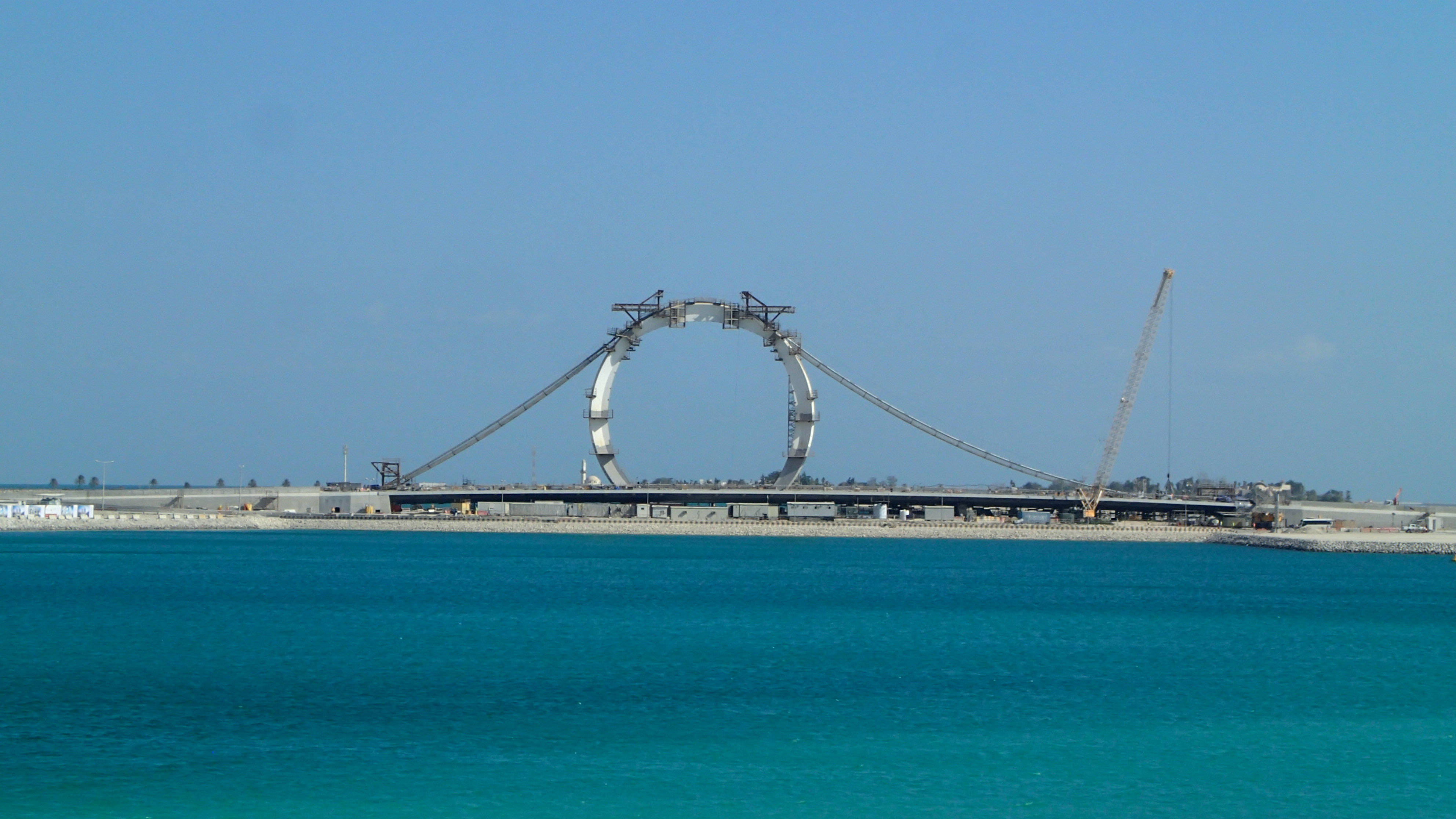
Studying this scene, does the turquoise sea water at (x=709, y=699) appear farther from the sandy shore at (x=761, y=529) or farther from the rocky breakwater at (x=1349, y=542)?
the sandy shore at (x=761, y=529)

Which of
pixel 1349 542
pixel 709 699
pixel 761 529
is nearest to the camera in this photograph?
pixel 709 699

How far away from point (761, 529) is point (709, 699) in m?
59.6

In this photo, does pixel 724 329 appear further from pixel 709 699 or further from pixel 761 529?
pixel 709 699

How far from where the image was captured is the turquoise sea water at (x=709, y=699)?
65.2 feet

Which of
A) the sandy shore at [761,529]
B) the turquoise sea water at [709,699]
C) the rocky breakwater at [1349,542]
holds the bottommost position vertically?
the turquoise sea water at [709,699]

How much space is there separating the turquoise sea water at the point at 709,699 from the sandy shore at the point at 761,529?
31.6 m

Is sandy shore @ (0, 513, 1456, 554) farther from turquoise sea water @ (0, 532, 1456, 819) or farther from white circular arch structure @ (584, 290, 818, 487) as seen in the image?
turquoise sea water @ (0, 532, 1456, 819)

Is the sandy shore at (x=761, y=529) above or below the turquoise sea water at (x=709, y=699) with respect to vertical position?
above

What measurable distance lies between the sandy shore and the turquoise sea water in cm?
3158

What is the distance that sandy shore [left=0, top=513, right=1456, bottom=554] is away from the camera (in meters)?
85.9

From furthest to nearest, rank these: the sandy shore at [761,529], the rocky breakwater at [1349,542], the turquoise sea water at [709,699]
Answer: the sandy shore at [761,529] < the rocky breakwater at [1349,542] < the turquoise sea water at [709,699]

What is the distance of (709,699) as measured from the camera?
27062mm

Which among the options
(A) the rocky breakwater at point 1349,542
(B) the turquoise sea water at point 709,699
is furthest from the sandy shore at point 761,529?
(B) the turquoise sea water at point 709,699

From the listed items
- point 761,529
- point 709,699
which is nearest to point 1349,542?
point 761,529
